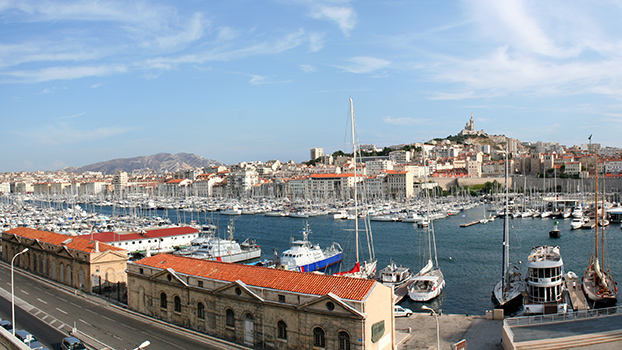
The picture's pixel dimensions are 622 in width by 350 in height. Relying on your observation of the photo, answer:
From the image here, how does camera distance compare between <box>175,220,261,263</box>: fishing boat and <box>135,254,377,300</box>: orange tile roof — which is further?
<box>175,220,261,263</box>: fishing boat

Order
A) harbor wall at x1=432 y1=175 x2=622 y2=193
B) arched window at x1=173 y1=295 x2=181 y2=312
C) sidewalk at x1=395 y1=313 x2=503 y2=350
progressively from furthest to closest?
harbor wall at x1=432 y1=175 x2=622 y2=193, arched window at x1=173 y1=295 x2=181 y2=312, sidewalk at x1=395 y1=313 x2=503 y2=350

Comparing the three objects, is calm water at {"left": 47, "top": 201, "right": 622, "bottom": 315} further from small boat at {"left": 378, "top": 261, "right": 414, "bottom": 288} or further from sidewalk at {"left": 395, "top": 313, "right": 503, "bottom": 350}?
sidewalk at {"left": 395, "top": 313, "right": 503, "bottom": 350}

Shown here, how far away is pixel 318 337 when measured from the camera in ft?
37.9

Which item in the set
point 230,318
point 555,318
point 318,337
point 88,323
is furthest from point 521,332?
point 88,323

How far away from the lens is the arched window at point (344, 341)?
11.1 meters

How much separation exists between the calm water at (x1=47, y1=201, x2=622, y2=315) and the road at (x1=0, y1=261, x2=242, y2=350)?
1014cm

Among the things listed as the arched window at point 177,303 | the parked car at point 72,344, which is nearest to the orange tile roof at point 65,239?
the arched window at point 177,303

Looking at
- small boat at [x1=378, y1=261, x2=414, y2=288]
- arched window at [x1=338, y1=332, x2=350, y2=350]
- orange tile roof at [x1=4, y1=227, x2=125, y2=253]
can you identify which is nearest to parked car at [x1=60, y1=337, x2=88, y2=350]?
arched window at [x1=338, y1=332, x2=350, y2=350]

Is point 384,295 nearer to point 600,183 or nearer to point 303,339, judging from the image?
point 303,339

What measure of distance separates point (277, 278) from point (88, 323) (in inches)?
253

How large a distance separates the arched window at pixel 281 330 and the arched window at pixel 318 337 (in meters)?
0.90

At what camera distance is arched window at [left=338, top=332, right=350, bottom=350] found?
437 inches

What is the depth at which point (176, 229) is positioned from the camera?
118 feet

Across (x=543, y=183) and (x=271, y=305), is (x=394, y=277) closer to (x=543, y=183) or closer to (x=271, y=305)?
(x=271, y=305)
